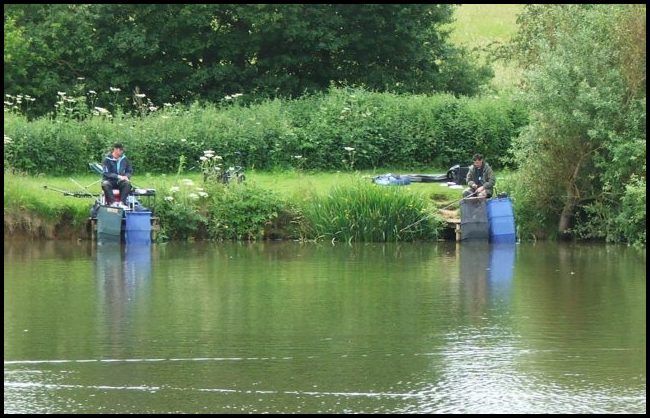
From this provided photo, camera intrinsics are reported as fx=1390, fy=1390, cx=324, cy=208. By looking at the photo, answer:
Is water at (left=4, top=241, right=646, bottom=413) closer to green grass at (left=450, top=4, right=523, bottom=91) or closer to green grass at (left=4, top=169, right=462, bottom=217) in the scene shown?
green grass at (left=4, top=169, right=462, bottom=217)

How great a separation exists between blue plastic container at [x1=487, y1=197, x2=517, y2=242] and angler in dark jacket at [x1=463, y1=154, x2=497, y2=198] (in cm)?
29

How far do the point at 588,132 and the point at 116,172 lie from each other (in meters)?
10.2

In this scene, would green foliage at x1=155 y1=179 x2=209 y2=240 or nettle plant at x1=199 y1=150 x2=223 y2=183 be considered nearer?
green foliage at x1=155 y1=179 x2=209 y2=240

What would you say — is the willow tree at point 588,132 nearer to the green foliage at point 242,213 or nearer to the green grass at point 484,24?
the green foliage at point 242,213

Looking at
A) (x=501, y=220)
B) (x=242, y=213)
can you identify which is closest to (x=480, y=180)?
(x=501, y=220)

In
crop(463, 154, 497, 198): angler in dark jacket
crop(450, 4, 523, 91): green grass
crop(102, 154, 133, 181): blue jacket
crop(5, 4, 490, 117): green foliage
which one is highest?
crop(450, 4, 523, 91): green grass

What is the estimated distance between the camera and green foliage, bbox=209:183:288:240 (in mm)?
31094

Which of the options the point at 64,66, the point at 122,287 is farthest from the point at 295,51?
the point at 122,287

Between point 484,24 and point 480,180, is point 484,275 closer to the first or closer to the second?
point 480,180

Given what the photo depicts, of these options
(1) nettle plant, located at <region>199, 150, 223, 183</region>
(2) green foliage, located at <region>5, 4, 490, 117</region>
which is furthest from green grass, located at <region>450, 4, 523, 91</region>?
(1) nettle plant, located at <region>199, 150, 223, 183</region>

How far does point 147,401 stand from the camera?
13.4 meters

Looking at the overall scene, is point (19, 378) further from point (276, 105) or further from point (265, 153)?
point (276, 105)

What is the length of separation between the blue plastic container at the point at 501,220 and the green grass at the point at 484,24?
3045 centimetres

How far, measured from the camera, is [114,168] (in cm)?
2955
